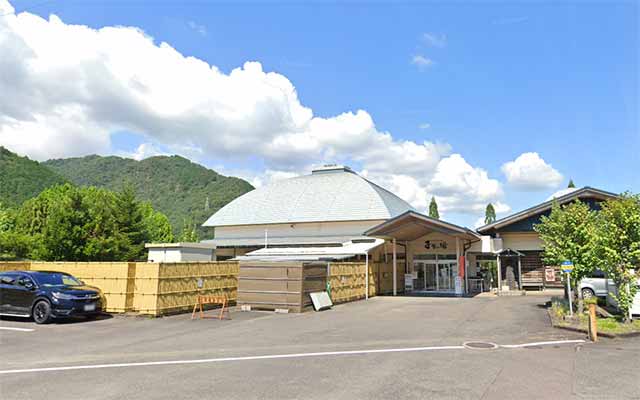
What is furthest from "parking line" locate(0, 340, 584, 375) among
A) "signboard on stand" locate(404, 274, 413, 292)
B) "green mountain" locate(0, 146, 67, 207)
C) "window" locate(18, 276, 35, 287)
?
"green mountain" locate(0, 146, 67, 207)

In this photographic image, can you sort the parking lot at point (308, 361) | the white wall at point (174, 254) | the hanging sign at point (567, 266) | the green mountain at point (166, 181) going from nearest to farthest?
the parking lot at point (308, 361)
the hanging sign at point (567, 266)
the white wall at point (174, 254)
the green mountain at point (166, 181)

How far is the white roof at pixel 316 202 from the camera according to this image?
38.3 meters

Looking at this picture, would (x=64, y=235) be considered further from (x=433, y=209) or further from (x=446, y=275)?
(x=433, y=209)

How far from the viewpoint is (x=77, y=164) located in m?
116

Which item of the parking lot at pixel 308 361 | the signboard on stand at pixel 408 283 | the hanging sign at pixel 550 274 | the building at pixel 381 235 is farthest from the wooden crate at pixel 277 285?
the hanging sign at pixel 550 274

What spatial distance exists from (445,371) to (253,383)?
Result: 11.1 ft

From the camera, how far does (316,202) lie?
41281 mm

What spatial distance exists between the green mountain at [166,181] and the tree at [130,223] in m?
48.3

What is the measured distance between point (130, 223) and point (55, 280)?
32.1m

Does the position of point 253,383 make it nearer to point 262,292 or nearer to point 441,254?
point 262,292

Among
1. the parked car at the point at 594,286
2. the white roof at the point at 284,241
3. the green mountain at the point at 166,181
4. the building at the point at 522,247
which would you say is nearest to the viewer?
the parked car at the point at 594,286

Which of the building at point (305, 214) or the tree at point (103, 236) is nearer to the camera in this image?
the building at point (305, 214)

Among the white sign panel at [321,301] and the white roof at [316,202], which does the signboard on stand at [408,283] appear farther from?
the white sign panel at [321,301]

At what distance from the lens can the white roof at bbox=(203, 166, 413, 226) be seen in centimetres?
3834
